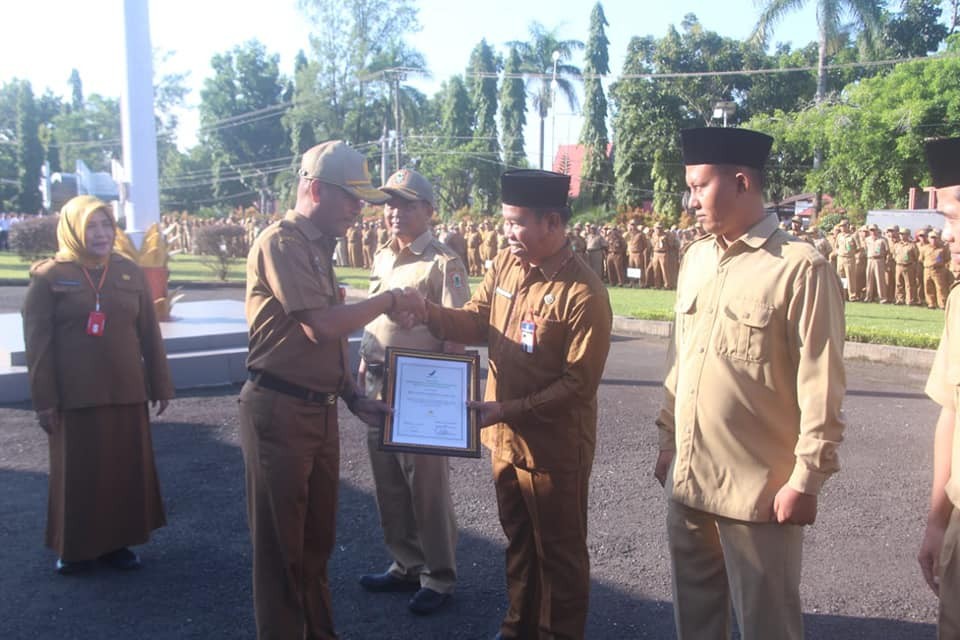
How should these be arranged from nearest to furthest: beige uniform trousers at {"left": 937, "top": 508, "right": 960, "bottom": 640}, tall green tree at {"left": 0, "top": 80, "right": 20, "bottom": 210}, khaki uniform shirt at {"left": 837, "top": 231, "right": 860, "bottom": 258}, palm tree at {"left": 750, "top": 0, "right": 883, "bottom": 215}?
1. beige uniform trousers at {"left": 937, "top": 508, "right": 960, "bottom": 640}
2. khaki uniform shirt at {"left": 837, "top": 231, "right": 860, "bottom": 258}
3. palm tree at {"left": 750, "top": 0, "right": 883, "bottom": 215}
4. tall green tree at {"left": 0, "top": 80, "right": 20, "bottom": 210}

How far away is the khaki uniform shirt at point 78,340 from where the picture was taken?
430 cm

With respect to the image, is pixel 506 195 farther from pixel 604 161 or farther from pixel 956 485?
pixel 604 161

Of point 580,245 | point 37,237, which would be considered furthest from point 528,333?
point 37,237

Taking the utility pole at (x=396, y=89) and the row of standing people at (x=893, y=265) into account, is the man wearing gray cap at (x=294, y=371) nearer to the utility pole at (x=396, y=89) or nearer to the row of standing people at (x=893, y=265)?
the row of standing people at (x=893, y=265)

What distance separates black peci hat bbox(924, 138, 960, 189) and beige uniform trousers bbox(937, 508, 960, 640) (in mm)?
1015

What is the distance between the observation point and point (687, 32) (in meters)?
40.9

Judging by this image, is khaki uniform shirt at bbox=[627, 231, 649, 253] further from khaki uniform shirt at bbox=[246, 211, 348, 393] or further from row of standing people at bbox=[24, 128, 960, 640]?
khaki uniform shirt at bbox=[246, 211, 348, 393]

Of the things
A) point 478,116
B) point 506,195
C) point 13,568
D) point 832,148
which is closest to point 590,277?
point 506,195

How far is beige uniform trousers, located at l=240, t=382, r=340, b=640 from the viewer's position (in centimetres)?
322

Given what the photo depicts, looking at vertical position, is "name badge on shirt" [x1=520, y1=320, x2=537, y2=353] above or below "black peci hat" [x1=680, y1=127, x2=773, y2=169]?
below

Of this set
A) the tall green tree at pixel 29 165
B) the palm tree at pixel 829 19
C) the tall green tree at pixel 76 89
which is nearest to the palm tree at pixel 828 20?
the palm tree at pixel 829 19

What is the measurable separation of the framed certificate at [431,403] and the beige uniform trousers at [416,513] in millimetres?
622

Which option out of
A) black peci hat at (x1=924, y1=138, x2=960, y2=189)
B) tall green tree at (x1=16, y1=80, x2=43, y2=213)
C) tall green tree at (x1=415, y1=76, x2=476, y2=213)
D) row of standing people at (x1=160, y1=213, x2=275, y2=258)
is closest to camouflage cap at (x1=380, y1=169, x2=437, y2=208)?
black peci hat at (x1=924, y1=138, x2=960, y2=189)

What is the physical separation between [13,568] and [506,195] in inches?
139
